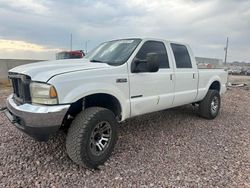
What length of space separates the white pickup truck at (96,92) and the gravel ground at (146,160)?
0.33 m

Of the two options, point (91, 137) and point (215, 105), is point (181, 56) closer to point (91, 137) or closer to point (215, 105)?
point (215, 105)

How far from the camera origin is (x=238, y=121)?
646 cm

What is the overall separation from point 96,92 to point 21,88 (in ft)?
3.40

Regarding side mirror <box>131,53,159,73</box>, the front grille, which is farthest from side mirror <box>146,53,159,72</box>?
the front grille

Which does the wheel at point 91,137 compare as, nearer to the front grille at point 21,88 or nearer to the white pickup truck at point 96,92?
the white pickup truck at point 96,92

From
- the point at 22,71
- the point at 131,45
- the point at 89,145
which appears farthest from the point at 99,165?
the point at 131,45

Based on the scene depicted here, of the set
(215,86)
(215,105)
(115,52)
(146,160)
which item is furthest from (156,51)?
(215,86)

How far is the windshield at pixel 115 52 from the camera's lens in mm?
4160

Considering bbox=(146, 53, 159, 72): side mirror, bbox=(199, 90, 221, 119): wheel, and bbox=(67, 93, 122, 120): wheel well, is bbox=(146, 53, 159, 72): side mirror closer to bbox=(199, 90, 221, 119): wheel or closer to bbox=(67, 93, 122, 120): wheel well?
bbox=(67, 93, 122, 120): wheel well

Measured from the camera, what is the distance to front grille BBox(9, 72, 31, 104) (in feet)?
10.8

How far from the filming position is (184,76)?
5340mm

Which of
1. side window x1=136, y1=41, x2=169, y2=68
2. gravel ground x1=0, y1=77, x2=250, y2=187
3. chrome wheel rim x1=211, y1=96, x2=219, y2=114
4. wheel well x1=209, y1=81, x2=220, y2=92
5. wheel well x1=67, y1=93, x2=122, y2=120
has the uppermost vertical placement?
side window x1=136, y1=41, x2=169, y2=68

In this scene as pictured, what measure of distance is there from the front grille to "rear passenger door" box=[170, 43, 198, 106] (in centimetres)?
294

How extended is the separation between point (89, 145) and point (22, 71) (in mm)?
1385
